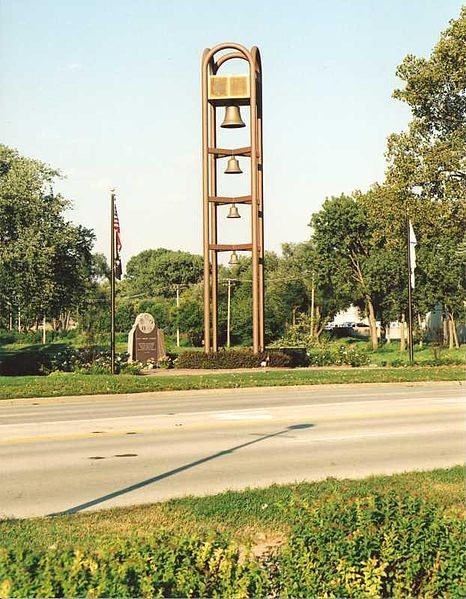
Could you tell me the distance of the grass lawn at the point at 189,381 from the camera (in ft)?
90.6

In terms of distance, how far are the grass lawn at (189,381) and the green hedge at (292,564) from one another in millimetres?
20201

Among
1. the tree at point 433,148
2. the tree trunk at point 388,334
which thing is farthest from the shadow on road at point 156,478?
Answer: the tree trunk at point 388,334

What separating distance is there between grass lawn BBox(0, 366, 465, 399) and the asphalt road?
1.75 metres

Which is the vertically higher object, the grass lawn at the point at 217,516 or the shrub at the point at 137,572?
the shrub at the point at 137,572

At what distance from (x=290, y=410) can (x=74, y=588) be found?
54.2ft

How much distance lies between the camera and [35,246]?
154 feet

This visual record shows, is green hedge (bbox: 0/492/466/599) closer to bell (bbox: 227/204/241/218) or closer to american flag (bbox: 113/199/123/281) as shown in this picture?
american flag (bbox: 113/199/123/281)

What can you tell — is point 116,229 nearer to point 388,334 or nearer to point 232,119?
point 232,119

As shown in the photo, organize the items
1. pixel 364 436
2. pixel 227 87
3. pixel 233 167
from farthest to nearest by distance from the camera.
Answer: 1. pixel 227 87
2. pixel 233 167
3. pixel 364 436

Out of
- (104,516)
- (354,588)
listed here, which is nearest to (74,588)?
(354,588)

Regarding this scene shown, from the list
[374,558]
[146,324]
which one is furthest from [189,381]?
[374,558]

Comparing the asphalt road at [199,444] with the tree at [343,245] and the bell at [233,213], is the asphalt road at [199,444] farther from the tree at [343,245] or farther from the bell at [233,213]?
the tree at [343,245]

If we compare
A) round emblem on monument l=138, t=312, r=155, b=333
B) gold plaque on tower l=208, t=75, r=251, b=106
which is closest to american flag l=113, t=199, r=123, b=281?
gold plaque on tower l=208, t=75, r=251, b=106

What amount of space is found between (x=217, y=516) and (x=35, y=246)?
39.1 metres
